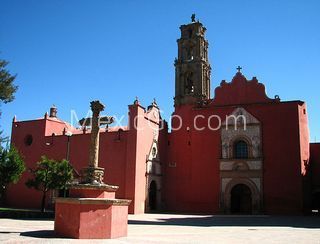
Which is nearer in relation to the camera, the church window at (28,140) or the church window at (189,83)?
the church window at (28,140)

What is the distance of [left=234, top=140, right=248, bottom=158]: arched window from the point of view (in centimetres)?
3114

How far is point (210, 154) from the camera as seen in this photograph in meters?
31.9

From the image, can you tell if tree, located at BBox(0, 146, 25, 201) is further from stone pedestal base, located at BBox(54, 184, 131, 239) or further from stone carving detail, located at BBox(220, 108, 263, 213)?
stone carving detail, located at BBox(220, 108, 263, 213)

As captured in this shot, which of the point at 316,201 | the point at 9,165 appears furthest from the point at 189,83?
the point at 9,165

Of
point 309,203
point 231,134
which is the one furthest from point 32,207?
point 309,203

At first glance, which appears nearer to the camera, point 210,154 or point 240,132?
point 240,132

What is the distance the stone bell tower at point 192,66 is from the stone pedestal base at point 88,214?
26887 millimetres

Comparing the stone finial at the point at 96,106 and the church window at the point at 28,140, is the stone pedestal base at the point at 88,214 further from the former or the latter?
the church window at the point at 28,140

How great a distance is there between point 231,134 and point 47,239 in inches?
886

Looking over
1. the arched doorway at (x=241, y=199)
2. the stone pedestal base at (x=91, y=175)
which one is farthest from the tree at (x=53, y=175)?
the arched doorway at (x=241, y=199)

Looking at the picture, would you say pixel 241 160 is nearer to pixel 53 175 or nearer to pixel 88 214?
pixel 53 175

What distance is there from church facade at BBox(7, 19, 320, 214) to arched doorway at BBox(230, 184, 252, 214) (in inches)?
3.1

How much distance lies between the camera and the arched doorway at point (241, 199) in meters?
31.1

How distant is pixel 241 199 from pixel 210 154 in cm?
442
